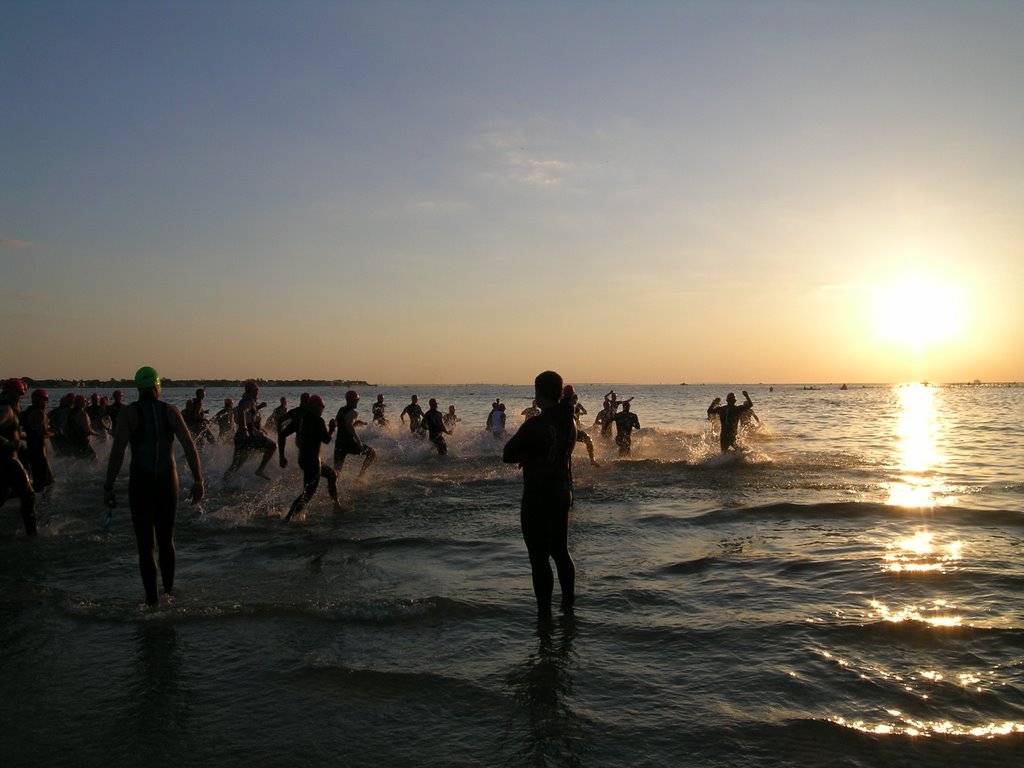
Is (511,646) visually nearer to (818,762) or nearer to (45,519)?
(818,762)

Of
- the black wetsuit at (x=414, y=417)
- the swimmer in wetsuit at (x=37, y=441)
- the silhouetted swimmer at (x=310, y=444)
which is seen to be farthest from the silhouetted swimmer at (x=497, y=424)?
the swimmer in wetsuit at (x=37, y=441)

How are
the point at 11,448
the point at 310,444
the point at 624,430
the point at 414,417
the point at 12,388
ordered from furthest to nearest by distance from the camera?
the point at 414,417 < the point at 624,430 < the point at 310,444 < the point at 12,388 < the point at 11,448

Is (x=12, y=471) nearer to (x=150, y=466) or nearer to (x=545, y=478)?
(x=150, y=466)

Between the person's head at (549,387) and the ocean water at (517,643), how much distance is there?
5.91 feet

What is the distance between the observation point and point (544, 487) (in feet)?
19.2

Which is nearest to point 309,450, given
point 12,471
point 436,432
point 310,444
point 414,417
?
point 310,444

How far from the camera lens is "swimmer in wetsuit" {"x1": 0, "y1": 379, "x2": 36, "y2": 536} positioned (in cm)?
901

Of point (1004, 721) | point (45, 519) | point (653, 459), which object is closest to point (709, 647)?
point (1004, 721)

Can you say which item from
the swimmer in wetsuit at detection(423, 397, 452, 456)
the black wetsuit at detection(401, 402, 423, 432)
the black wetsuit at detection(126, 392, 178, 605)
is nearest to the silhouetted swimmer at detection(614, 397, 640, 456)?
the swimmer in wetsuit at detection(423, 397, 452, 456)

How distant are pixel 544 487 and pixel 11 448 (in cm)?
722

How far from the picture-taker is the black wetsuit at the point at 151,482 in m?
6.14

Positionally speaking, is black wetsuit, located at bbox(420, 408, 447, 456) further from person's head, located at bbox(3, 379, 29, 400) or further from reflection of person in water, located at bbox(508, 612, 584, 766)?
reflection of person in water, located at bbox(508, 612, 584, 766)

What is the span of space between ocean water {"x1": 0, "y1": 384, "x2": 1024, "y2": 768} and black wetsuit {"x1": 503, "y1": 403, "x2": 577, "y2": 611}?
0.48m

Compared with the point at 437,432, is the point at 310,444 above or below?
above
